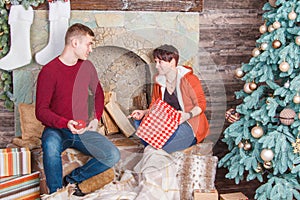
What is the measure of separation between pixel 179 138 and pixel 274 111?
0.63 meters

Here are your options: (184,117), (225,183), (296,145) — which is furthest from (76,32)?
(225,183)

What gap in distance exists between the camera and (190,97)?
3.01 metres

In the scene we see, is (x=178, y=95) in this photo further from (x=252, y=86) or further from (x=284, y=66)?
(x=284, y=66)

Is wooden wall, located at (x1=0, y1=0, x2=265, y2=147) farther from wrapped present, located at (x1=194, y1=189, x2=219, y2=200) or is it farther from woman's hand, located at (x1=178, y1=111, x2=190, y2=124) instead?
wrapped present, located at (x1=194, y1=189, x2=219, y2=200)

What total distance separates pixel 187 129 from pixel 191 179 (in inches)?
13.3

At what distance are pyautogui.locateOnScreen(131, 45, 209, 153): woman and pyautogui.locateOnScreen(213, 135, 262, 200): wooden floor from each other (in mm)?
637

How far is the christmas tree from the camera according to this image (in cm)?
283

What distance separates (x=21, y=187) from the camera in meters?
2.99

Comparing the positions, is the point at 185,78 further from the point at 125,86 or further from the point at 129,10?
the point at 129,10

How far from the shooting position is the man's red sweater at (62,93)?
2908 mm

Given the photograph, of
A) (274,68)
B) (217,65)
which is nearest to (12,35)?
(217,65)

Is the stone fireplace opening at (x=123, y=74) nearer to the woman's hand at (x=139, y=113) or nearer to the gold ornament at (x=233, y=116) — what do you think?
the woman's hand at (x=139, y=113)

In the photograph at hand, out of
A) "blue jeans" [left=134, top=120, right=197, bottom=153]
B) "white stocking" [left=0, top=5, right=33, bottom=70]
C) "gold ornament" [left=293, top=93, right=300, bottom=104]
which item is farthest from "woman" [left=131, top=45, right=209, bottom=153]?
"white stocking" [left=0, top=5, right=33, bottom=70]

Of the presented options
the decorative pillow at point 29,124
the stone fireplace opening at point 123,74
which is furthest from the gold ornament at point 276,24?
the decorative pillow at point 29,124
